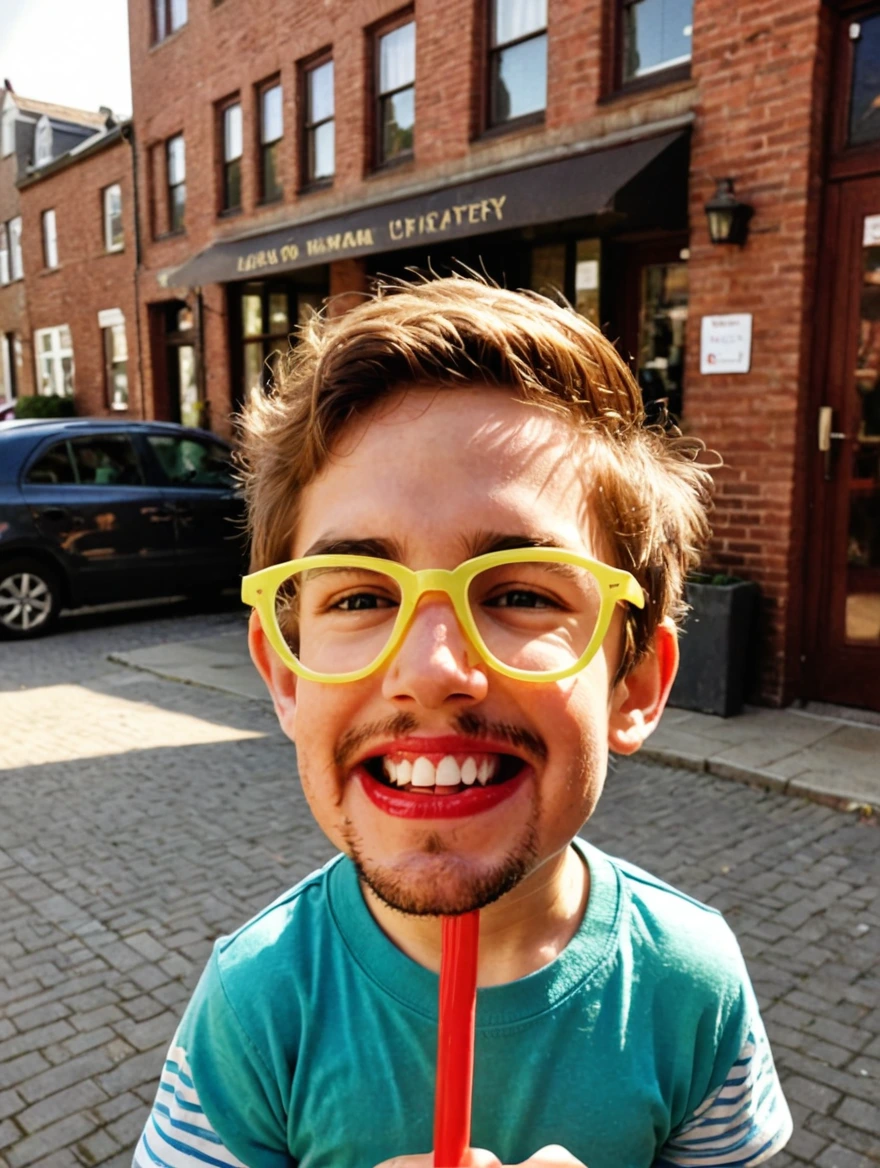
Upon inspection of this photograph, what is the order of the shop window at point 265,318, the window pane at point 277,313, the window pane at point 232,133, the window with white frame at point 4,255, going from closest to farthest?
the shop window at point 265,318, the window pane at point 277,313, the window pane at point 232,133, the window with white frame at point 4,255

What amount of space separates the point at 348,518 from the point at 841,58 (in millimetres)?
5960

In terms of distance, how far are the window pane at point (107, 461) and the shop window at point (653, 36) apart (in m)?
5.42

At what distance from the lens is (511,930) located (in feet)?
4.09

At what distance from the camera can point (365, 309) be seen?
1.31 m

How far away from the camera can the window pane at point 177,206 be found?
14.9 metres

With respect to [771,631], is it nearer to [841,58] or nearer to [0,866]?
[841,58]

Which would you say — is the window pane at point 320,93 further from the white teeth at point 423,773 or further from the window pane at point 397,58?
the white teeth at point 423,773

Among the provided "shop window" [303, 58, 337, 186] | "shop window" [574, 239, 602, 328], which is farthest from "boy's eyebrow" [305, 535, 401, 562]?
"shop window" [303, 58, 337, 186]

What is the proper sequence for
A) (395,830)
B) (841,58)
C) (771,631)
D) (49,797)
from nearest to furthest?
(395,830) → (49,797) → (841,58) → (771,631)

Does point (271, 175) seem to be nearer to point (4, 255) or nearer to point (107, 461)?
point (107, 461)

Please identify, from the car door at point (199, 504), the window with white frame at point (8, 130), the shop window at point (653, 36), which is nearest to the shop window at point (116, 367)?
the car door at point (199, 504)

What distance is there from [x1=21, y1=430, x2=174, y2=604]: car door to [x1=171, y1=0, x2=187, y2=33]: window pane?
824cm

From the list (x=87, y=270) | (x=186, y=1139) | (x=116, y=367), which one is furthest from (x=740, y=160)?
(x=87, y=270)

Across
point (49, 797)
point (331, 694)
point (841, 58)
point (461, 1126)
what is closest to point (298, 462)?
point (331, 694)
